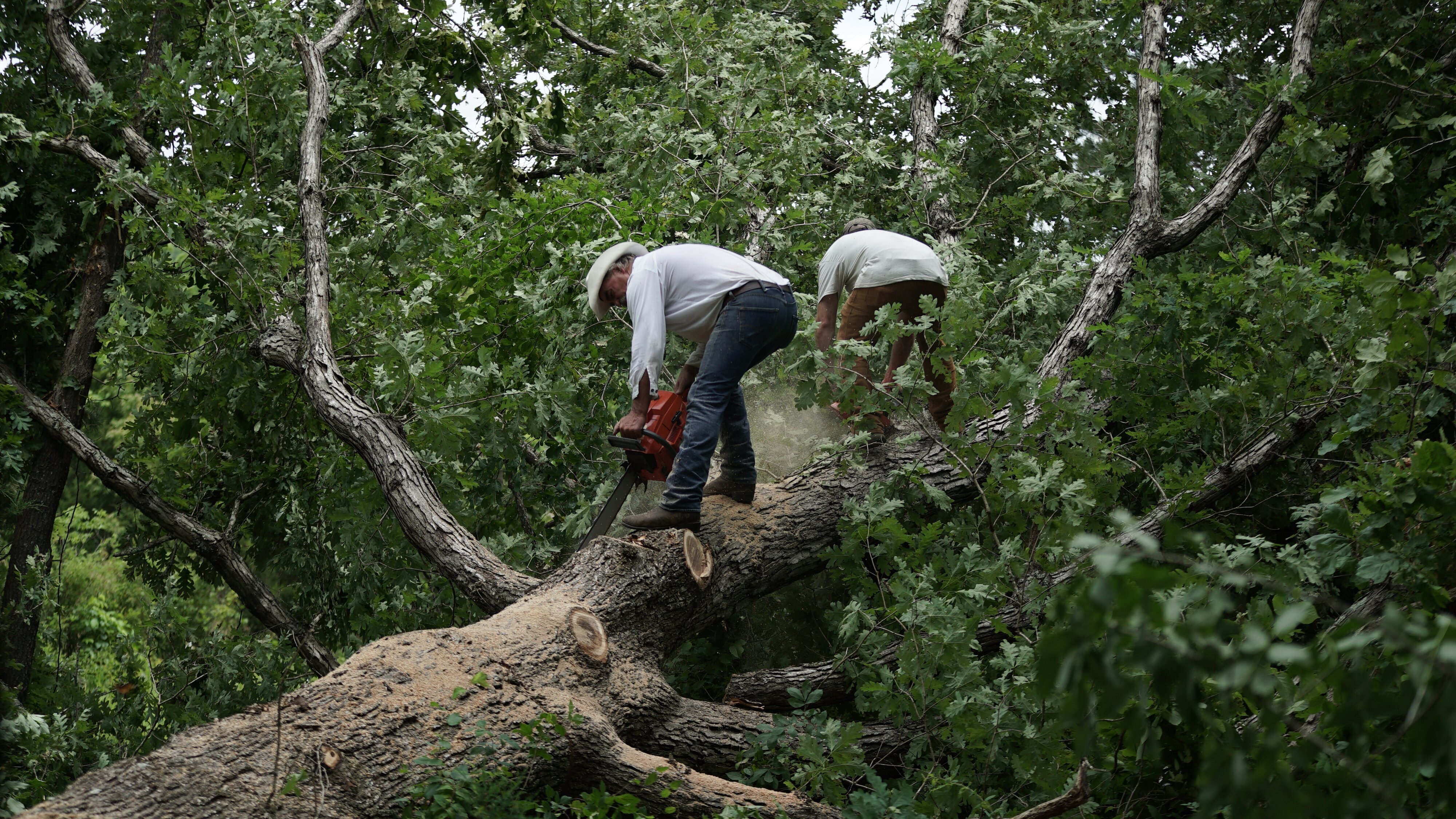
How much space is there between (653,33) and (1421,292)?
206 inches

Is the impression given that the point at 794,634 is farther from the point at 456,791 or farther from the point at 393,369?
the point at 456,791

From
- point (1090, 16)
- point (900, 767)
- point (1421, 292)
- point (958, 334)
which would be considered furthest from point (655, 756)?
point (1090, 16)

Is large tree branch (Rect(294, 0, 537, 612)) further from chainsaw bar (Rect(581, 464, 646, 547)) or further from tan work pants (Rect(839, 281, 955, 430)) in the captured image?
tan work pants (Rect(839, 281, 955, 430))

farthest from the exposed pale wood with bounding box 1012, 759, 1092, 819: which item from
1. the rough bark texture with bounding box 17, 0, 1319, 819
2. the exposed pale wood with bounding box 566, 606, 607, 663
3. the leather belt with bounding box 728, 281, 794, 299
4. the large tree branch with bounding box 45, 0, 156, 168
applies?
the large tree branch with bounding box 45, 0, 156, 168

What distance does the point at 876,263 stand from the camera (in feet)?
16.0

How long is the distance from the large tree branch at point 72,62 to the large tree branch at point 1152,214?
18.9 feet

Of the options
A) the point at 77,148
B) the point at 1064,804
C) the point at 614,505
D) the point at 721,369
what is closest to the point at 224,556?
the point at 77,148

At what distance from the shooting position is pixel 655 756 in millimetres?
3430

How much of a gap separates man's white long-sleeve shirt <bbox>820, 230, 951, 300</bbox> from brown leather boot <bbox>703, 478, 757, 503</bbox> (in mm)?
1077

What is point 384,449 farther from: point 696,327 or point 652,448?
point 696,327

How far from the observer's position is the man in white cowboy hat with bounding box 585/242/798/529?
13.2ft

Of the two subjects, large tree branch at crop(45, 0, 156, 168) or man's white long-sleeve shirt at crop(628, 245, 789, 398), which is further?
large tree branch at crop(45, 0, 156, 168)

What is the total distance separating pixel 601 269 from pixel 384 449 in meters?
1.20

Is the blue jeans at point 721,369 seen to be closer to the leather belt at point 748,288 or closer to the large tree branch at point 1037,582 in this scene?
the leather belt at point 748,288
